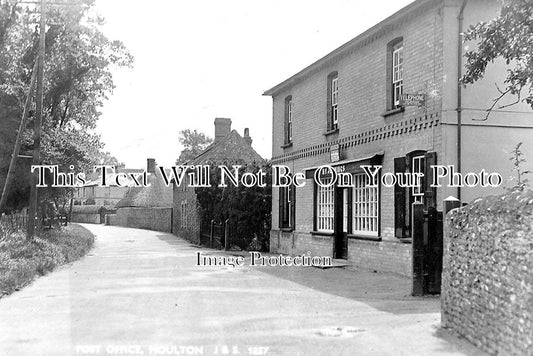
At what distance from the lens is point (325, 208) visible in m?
19.9

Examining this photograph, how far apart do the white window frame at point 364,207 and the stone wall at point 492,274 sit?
7781 mm

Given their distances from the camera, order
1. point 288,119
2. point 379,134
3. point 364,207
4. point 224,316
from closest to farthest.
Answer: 1. point 224,316
2. point 379,134
3. point 364,207
4. point 288,119

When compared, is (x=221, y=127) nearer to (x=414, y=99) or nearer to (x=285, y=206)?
(x=285, y=206)

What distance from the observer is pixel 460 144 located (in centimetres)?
1343

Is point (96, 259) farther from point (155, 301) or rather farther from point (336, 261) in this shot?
point (155, 301)

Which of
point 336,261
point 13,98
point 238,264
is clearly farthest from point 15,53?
point 336,261

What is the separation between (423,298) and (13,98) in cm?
1781

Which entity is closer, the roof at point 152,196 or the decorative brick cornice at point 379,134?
the decorative brick cornice at point 379,134

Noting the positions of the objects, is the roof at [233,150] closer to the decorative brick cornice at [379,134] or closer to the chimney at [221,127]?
the chimney at [221,127]

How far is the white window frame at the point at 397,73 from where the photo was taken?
51.3 feet

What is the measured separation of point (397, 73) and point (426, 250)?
5.73m

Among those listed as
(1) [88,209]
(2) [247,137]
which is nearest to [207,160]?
(2) [247,137]

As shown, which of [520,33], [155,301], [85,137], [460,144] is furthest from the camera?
[85,137]

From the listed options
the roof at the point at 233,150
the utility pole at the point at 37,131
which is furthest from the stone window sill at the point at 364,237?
the roof at the point at 233,150
